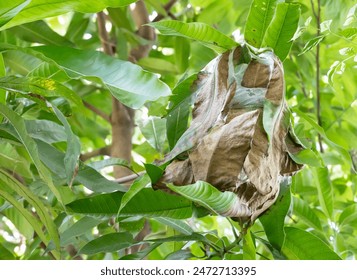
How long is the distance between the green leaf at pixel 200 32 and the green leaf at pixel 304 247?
0.23 meters

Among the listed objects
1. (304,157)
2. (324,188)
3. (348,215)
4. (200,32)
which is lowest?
(348,215)

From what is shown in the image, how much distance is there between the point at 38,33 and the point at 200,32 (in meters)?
0.48

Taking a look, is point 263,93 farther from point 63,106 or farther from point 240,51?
point 63,106

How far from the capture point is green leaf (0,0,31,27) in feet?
1.96

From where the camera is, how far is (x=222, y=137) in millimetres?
572

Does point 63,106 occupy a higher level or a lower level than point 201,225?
higher

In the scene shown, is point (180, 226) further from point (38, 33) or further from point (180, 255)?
point (38, 33)

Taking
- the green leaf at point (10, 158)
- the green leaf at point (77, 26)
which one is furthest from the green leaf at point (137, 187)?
the green leaf at point (77, 26)

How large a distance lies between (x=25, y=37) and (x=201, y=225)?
2.05ft

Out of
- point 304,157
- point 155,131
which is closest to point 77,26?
point 155,131

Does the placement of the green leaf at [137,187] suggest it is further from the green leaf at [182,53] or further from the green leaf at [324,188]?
the green leaf at [182,53]

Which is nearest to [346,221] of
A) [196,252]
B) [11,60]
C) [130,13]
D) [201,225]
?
[196,252]

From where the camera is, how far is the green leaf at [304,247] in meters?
0.72

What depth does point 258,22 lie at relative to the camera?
2.21 feet
